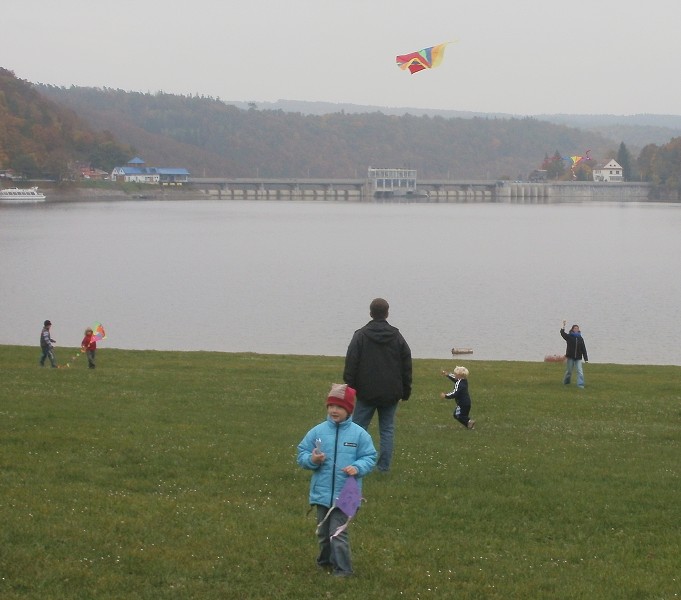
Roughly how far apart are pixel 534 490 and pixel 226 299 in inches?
1594

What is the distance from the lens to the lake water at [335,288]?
3791 cm

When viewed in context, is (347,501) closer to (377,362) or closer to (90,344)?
(377,362)

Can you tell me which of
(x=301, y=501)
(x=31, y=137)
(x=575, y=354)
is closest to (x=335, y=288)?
(x=575, y=354)

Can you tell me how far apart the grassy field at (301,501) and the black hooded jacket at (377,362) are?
934mm

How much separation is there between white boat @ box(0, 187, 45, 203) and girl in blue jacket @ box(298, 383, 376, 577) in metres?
166

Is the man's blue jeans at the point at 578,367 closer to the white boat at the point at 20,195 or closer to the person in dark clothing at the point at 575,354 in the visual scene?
the person in dark clothing at the point at 575,354

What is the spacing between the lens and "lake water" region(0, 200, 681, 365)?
3791 cm

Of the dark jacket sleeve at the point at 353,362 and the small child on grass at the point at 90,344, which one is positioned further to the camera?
the small child on grass at the point at 90,344

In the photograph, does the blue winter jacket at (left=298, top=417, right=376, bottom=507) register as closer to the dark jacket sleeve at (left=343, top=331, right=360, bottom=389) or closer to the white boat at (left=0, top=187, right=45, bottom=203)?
the dark jacket sleeve at (left=343, top=331, right=360, bottom=389)

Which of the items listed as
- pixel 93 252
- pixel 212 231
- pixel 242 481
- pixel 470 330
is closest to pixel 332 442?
pixel 242 481

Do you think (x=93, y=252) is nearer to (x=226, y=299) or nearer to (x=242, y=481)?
(x=226, y=299)

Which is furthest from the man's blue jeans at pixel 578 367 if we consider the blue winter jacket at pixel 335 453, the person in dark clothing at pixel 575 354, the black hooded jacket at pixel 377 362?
the blue winter jacket at pixel 335 453

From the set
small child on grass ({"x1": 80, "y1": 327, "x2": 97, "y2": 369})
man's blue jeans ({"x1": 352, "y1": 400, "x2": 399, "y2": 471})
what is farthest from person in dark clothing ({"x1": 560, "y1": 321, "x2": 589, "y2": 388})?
man's blue jeans ({"x1": 352, "y1": 400, "x2": 399, "y2": 471})

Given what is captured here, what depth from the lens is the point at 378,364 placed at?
10.8 meters
